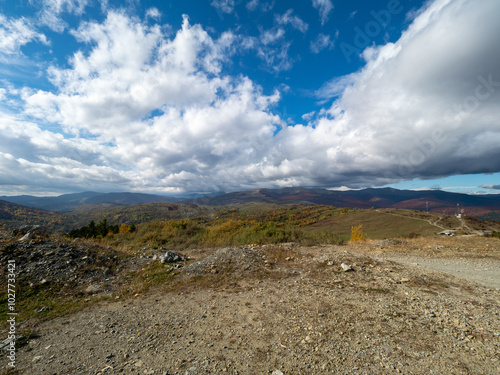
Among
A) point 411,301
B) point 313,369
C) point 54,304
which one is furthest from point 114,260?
point 411,301

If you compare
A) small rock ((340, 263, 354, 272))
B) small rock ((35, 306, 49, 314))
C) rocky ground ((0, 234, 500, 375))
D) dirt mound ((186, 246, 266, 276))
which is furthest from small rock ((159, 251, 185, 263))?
small rock ((340, 263, 354, 272))

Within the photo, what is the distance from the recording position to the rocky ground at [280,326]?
4.22 m

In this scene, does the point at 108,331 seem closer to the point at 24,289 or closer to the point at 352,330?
the point at 24,289

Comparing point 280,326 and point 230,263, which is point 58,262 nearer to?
point 230,263

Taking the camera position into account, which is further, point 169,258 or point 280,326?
point 169,258

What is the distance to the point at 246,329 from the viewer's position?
5.56 metres

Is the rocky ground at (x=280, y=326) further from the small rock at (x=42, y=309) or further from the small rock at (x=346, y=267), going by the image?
the small rock at (x=42, y=309)

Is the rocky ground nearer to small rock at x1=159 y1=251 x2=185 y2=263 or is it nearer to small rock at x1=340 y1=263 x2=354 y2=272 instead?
small rock at x1=340 y1=263 x2=354 y2=272

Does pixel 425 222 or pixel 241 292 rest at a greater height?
pixel 241 292

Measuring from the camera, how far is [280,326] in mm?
5598

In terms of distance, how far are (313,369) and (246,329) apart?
6.88ft

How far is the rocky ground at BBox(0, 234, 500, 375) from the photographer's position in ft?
13.9
